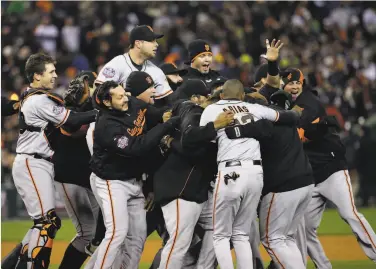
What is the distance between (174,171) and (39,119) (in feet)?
4.60

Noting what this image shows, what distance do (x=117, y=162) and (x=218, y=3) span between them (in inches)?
550

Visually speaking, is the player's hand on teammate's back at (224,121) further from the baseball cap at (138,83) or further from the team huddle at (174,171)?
the baseball cap at (138,83)

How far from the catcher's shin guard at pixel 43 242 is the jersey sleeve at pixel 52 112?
90cm

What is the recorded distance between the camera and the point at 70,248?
316 inches

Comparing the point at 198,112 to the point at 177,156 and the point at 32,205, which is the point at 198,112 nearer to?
the point at 177,156

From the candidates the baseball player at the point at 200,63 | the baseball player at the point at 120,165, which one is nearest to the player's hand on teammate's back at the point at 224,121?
the baseball player at the point at 120,165

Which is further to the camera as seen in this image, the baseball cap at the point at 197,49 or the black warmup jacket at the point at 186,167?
the baseball cap at the point at 197,49

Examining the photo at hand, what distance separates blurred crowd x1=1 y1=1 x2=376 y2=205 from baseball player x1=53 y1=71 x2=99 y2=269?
8208 millimetres

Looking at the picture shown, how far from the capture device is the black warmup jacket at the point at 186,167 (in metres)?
6.96

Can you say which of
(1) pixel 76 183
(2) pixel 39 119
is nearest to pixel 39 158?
(2) pixel 39 119

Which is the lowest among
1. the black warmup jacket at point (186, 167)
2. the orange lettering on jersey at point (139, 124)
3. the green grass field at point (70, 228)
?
the green grass field at point (70, 228)

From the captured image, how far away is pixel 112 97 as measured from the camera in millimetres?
7016

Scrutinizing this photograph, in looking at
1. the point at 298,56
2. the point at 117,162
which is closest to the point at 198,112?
the point at 117,162

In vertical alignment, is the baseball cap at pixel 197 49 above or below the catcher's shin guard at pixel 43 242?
above
